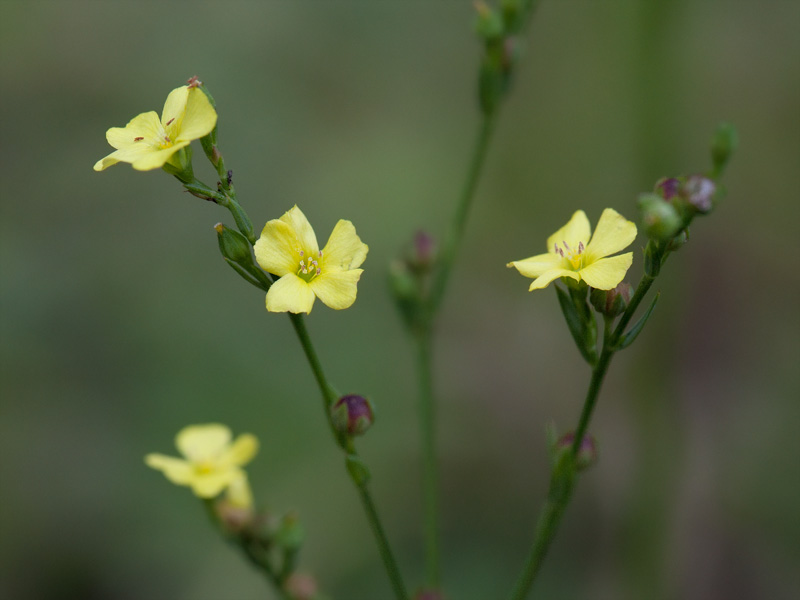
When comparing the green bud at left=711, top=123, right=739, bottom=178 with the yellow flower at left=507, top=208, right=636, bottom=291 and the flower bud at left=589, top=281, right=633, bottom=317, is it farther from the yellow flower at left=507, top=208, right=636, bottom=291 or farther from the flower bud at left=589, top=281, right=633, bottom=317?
the flower bud at left=589, top=281, right=633, bottom=317

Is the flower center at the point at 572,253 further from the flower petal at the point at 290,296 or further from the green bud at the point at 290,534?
the green bud at the point at 290,534

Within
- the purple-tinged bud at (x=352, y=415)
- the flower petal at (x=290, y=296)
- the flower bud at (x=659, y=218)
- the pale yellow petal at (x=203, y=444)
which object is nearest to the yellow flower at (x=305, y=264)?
the flower petal at (x=290, y=296)

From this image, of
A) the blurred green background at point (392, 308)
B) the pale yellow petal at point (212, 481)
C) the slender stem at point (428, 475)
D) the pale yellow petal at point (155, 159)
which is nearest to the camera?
the pale yellow petal at point (155, 159)

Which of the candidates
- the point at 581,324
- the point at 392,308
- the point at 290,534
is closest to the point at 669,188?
the point at 581,324

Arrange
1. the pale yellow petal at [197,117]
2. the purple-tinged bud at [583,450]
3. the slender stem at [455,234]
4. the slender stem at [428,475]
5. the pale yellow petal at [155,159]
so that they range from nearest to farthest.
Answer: the pale yellow petal at [155,159] < the pale yellow petal at [197,117] < the purple-tinged bud at [583,450] < the slender stem at [428,475] < the slender stem at [455,234]

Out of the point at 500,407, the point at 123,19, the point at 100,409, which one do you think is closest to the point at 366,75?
the point at 123,19

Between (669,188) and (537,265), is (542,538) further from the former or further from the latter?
(669,188)

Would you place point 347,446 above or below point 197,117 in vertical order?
below
